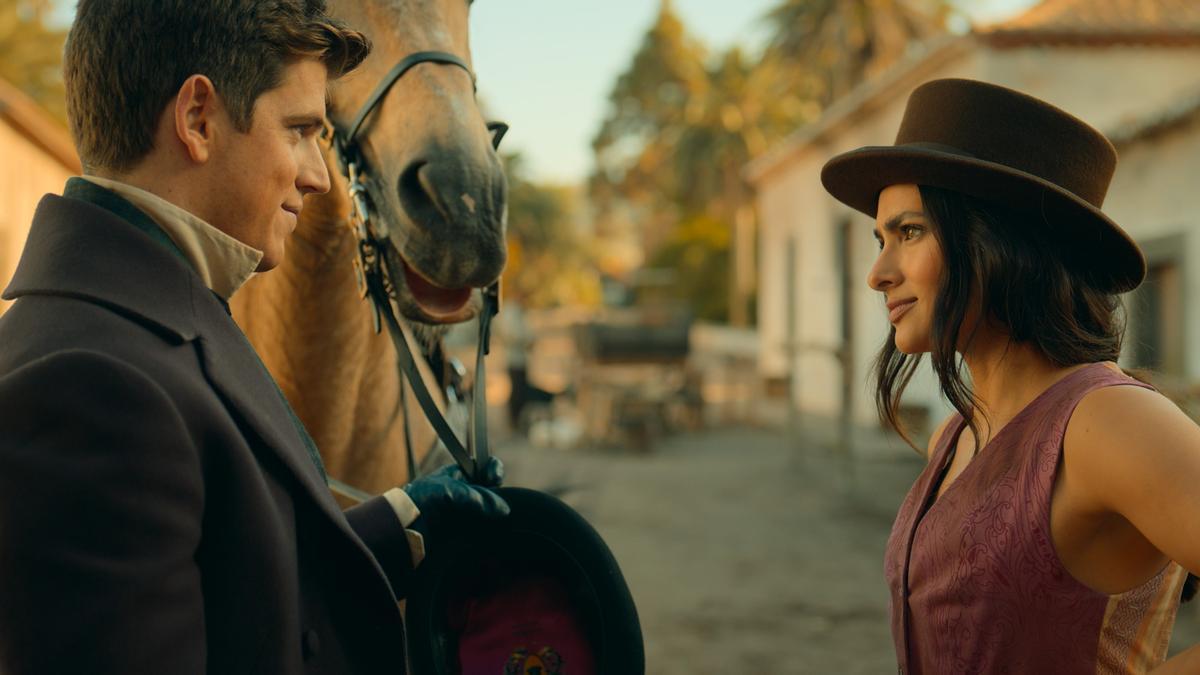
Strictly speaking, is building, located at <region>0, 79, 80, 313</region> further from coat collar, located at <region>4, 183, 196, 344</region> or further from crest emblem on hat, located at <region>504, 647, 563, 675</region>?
coat collar, located at <region>4, 183, 196, 344</region>

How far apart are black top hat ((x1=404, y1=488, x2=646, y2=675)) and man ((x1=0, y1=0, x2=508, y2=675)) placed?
0.33 meters

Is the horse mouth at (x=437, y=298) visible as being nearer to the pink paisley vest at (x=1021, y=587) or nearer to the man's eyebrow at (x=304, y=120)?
the man's eyebrow at (x=304, y=120)

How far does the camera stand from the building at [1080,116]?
9.24 metres

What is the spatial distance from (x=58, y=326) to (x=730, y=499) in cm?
1002

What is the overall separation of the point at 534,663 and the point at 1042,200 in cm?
104

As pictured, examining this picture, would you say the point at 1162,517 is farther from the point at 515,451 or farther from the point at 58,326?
the point at 515,451

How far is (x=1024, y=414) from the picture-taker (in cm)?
155

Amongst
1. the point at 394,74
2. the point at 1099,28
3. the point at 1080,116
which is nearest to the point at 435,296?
the point at 394,74

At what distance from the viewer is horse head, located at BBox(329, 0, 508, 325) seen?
1.98 m

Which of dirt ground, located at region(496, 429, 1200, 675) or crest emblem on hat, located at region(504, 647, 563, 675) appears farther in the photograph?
dirt ground, located at region(496, 429, 1200, 675)

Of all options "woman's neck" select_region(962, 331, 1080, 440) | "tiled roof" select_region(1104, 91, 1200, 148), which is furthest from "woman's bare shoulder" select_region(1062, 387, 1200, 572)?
"tiled roof" select_region(1104, 91, 1200, 148)

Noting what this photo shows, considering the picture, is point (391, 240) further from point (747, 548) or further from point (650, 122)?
point (650, 122)

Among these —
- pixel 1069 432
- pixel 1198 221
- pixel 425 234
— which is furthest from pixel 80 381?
pixel 1198 221

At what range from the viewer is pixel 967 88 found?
1629 millimetres
